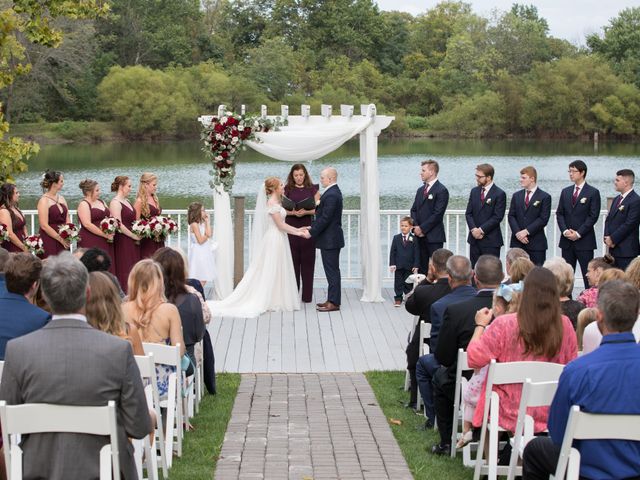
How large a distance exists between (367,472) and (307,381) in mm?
2604

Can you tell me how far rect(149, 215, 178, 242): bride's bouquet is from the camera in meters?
11.2

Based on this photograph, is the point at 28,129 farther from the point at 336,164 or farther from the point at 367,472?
the point at 367,472

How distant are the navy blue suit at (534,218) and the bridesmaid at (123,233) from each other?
13.7 ft

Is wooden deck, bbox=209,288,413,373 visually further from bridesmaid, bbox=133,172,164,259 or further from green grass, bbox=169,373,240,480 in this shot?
bridesmaid, bbox=133,172,164,259

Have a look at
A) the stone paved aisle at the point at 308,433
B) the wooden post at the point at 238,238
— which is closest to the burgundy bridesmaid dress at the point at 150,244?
the wooden post at the point at 238,238

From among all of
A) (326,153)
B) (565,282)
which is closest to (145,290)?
(565,282)

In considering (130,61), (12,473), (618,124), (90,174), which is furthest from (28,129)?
(12,473)

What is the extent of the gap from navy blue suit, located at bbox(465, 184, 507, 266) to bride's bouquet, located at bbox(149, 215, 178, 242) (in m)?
3.34

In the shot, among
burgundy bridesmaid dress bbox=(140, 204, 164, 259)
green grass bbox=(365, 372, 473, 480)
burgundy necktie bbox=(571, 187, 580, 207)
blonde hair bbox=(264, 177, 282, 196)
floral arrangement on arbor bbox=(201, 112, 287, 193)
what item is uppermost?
floral arrangement on arbor bbox=(201, 112, 287, 193)

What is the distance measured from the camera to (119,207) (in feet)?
37.1

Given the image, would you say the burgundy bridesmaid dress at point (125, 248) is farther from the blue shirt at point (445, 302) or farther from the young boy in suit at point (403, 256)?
the blue shirt at point (445, 302)

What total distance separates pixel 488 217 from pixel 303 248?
6.93ft

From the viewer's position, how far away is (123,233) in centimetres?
1134

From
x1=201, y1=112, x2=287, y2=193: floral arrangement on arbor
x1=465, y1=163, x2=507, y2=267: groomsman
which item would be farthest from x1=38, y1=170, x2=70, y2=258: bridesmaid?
x1=465, y1=163, x2=507, y2=267: groomsman
